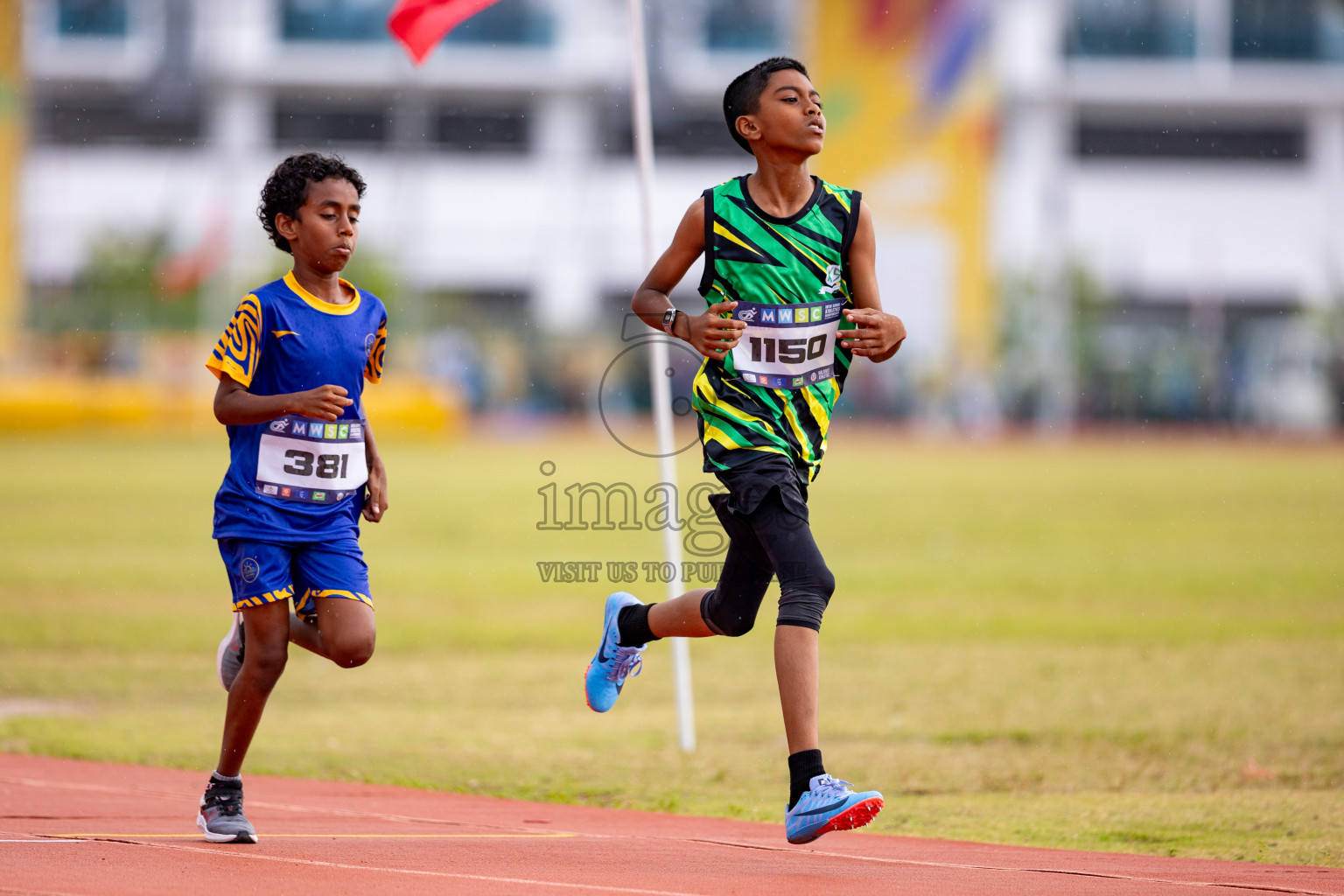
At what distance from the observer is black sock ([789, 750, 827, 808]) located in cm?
418

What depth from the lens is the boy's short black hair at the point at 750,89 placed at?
15.2ft

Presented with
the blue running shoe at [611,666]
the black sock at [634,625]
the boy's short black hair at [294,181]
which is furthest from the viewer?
the blue running shoe at [611,666]

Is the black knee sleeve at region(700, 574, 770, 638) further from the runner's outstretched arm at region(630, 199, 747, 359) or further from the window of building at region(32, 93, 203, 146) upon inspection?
the window of building at region(32, 93, 203, 146)

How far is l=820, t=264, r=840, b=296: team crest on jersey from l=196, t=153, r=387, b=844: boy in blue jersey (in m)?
1.42

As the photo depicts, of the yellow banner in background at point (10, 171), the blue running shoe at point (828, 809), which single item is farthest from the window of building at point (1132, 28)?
the blue running shoe at point (828, 809)

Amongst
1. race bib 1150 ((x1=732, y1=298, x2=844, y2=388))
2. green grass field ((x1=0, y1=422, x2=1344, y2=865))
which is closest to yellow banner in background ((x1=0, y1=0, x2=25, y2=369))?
green grass field ((x1=0, y1=422, x2=1344, y2=865))

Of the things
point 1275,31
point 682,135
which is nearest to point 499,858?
point 682,135

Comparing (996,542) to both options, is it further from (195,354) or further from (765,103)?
(195,354)

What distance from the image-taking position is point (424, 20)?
6965mm

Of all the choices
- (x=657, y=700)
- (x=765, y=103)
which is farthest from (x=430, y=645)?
(x=765, y=103)

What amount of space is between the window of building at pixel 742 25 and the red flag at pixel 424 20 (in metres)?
42.0

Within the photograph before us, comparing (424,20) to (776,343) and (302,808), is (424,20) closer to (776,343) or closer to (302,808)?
(776,343)

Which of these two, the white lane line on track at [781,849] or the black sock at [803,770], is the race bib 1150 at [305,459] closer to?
the white lane line on track at [781,849]

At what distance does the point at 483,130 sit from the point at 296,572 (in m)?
49.3
